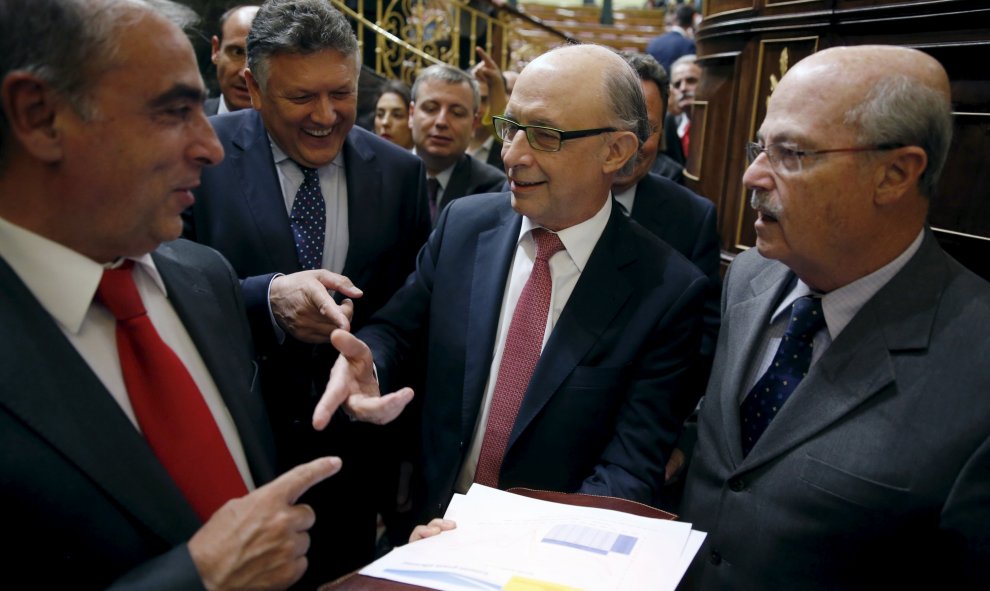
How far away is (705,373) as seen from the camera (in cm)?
268

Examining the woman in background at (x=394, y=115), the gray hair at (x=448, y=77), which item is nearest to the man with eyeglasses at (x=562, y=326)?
the gray hair at (x=448, y=77)

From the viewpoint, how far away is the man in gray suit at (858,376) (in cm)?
138

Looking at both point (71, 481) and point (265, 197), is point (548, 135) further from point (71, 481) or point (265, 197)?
point (71, 481)

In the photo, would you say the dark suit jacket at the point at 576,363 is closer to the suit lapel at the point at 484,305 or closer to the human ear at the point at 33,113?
the suit lapel at the point at 484,305

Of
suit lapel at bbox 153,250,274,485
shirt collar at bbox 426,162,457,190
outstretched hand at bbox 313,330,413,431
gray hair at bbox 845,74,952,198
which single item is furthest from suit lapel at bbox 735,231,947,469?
shirt collar at bbox 426,162,457,190

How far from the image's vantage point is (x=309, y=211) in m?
2.33

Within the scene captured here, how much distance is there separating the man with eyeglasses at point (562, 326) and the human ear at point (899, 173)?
512 millimetres

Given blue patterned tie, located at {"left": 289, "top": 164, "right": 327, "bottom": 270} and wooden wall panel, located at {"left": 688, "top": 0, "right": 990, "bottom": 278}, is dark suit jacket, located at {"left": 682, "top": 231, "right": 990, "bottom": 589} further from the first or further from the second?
blue patterned tie, located at {"left": 289, "top": 164, "right": 327, "bottom": 270}

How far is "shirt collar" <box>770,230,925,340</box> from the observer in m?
1.59

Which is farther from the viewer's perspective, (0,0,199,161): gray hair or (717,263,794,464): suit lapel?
(717,263,794,464): suit lapel

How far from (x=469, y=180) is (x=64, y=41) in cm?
275

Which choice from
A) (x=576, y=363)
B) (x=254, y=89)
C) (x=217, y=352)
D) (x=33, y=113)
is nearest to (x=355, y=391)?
(x=217, y=352)

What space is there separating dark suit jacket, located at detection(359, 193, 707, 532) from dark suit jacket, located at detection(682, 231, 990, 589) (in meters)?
0.23

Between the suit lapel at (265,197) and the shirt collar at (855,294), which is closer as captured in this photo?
the shirt collar at (855,294)
